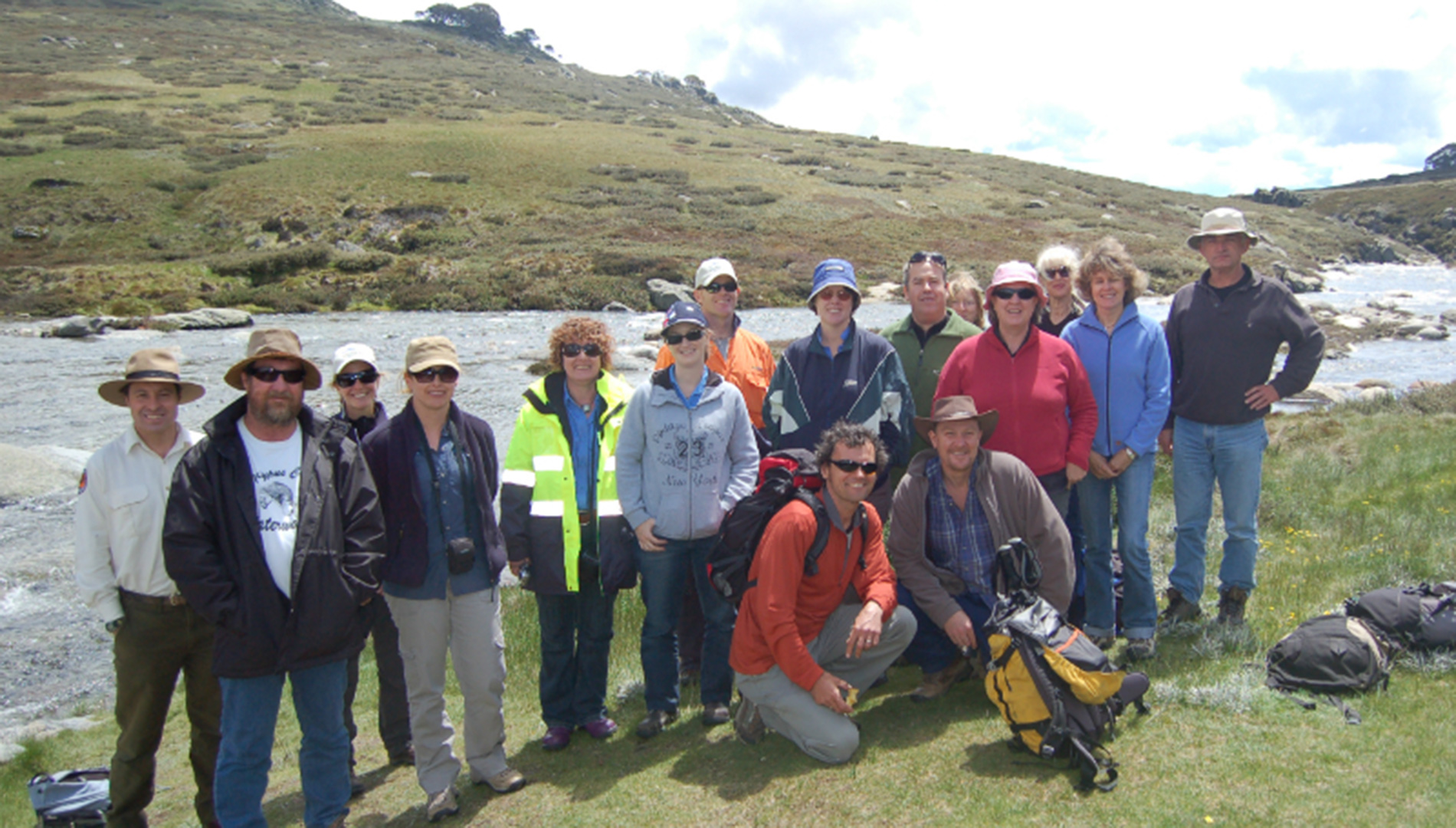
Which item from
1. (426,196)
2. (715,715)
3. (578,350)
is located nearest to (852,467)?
(578,350)

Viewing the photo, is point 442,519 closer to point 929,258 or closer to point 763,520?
point 763,520

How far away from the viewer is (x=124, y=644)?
4.06 metres

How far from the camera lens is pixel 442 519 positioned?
13.7 feet

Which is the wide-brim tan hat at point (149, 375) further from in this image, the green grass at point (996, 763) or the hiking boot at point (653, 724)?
the hiking boot at point (653, 724)

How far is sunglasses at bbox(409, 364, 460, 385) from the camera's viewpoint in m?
4.12

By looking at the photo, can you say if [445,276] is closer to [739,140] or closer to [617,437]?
[617,437]

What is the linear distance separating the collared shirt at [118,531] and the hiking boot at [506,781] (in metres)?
1.77

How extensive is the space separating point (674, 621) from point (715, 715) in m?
0.57

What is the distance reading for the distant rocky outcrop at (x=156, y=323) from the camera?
846 inches

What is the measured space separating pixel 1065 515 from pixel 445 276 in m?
30.5

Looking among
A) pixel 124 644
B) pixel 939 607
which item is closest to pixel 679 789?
pixel 939 607

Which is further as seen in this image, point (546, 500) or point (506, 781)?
point (546, 500)

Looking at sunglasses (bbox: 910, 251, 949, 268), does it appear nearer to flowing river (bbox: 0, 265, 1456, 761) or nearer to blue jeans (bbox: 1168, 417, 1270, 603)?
blue jeans (bbox: 1168, 417, 1270, 603)

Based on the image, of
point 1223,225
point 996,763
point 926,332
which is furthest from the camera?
point 926,332
